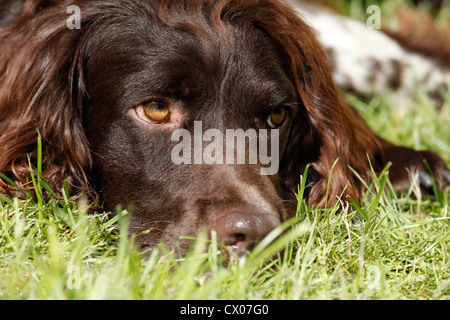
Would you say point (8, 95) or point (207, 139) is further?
point (8, 95)

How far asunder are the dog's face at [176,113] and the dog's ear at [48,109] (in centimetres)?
7

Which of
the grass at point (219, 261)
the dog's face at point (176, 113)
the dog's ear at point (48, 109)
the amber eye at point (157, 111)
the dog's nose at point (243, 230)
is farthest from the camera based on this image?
the dog's ear at point (48, 109)

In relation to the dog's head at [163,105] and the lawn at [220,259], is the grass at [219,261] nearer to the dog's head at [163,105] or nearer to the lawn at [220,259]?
the lawn at [220,259]

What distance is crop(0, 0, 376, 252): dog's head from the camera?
8.61 ft

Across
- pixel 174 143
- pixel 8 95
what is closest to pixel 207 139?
pixel 174 143

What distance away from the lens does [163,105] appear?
8.91 ft

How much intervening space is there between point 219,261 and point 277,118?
100 cm

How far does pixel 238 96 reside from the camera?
2.79 meters

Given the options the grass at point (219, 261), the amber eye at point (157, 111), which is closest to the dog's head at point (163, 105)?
the amber eye at point (157, 111)

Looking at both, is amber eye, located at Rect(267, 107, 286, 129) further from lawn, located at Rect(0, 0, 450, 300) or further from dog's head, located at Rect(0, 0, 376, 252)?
lawn, located at Rect(0, 0, 450, 300)

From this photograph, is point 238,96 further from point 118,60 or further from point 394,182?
point 394,182

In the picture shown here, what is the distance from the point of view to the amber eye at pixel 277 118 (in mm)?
2938

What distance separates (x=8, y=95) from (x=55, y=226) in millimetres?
812

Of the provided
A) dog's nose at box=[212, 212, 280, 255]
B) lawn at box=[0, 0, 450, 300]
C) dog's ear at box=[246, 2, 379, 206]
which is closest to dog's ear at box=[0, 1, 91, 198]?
lawn at box=[0, 0, 450, 300]
